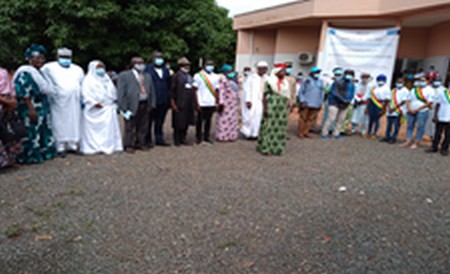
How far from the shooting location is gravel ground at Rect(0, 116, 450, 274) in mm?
2924

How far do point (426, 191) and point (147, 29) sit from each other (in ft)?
39.5

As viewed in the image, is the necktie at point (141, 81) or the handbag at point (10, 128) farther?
the necktie at point (141, 81)

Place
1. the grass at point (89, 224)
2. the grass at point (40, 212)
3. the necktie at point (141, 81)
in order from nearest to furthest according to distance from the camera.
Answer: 1. the grass at point (89, 224)
2. the grass at point (40, 212)
3. the necktie at point (141, 81)

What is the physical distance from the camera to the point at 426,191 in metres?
4.96

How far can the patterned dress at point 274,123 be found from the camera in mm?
6387

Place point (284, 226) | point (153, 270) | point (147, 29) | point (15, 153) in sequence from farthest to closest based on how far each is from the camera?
point (147, 29) < point (15, 153) < point (284, 226) < point (153, 270)

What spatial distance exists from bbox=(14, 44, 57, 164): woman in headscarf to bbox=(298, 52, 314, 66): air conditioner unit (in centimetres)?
1243

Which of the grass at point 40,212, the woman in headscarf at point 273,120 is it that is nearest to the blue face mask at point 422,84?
the woman in headscarf at point 273,120

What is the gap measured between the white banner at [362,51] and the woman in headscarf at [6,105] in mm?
10830

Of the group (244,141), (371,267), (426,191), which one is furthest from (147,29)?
(371,267)

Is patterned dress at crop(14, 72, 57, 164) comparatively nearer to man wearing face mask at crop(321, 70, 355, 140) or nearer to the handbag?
the handbag

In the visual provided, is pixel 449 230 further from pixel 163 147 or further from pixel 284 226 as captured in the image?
pixel 163 147

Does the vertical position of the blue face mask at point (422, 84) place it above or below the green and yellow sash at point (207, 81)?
above

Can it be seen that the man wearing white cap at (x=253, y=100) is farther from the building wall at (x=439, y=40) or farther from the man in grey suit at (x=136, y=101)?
the building wall at (x=439, y=40)
